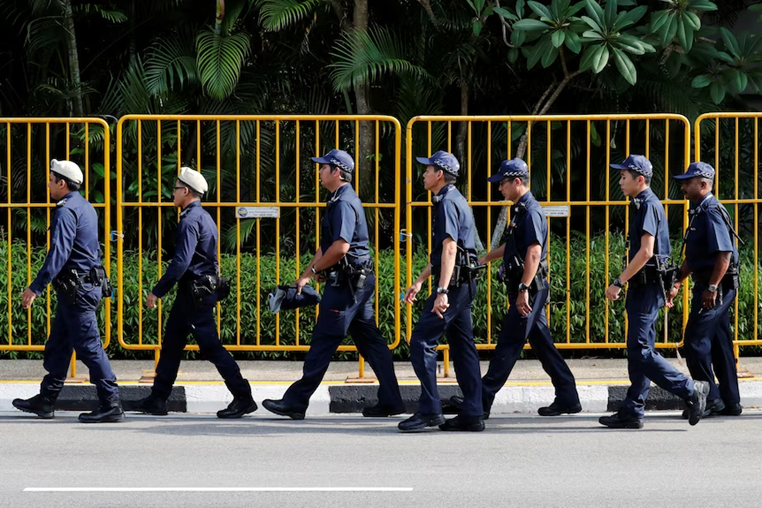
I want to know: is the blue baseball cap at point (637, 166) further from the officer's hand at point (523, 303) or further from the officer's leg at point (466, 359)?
the officer's leg at point (466, 359)

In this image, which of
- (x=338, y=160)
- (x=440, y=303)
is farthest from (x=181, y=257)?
(x=440, y=303)

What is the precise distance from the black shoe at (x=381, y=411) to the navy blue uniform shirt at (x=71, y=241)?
214cm

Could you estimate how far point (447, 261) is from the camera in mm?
7934

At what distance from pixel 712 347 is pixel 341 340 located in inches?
103

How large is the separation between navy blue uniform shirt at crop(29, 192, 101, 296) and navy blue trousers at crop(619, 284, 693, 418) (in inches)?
143

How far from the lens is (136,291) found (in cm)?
1053

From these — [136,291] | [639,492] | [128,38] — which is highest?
[128,38]

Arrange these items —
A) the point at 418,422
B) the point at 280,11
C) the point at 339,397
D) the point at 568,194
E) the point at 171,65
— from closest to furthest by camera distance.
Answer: the point at 418,422 < the point at 339,397 < the point at 568,194 < the point at 280,11 < the point at 171,65

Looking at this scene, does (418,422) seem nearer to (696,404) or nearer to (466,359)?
(466,359)

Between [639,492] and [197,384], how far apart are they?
155 inches

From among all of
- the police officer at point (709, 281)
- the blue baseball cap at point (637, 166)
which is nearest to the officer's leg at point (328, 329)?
the blue baseball cap at point (637, 166)

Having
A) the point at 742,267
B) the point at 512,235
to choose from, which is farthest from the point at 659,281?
the point at 742,267

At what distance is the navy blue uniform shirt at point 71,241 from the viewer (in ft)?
26.8

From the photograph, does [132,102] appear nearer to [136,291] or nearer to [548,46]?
[136,291]
